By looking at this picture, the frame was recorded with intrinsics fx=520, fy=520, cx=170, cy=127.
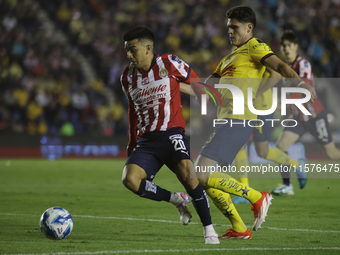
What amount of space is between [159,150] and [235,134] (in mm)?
752

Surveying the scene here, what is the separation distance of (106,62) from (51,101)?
9.55 feet

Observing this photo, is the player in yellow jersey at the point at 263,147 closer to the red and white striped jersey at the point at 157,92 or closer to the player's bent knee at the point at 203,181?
the red and white striped jersey at the point at 157,92

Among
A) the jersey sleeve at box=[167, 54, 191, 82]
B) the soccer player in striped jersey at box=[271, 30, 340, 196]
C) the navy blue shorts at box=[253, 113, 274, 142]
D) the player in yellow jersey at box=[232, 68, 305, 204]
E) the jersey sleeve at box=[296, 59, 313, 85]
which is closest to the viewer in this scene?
the jersey sleeve at box=[167, 54, 191, 82]

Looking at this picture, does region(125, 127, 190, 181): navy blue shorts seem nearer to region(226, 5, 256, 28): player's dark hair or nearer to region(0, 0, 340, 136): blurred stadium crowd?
region(226, 5, 256, 28): player's dark hair

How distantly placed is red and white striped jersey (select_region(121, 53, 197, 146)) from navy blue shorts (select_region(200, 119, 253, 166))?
1.17ft

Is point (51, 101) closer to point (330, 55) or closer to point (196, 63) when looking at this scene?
point (196, 63)

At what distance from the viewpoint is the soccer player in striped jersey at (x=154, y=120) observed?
4859mm

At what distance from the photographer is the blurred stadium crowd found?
17.6 m

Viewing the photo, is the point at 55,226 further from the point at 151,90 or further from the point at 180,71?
the point at 180,71

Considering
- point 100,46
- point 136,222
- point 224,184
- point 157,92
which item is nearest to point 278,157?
point 136,222

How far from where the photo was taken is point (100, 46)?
1977cm

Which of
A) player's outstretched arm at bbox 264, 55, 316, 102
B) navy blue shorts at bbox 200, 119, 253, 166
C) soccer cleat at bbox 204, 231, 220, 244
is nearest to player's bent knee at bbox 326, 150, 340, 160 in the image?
navy blue shorts at bbox 200, 119, 253, 166

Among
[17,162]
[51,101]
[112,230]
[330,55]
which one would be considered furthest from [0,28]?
[112,230]

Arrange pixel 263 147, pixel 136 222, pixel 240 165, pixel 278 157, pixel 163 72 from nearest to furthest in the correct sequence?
pixel 163 72 → pixel 136 222 → pixel 240 165 → pixel 263 147 → pixel 278 157
